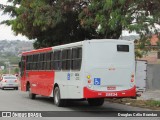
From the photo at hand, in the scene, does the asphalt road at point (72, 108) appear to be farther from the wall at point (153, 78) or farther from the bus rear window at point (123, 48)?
the wall at point (153, 78)

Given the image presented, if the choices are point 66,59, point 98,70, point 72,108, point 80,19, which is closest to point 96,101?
point 72,108

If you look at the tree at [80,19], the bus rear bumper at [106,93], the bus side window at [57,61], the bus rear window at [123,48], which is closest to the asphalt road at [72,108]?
the bus rear bumper at [106,93]

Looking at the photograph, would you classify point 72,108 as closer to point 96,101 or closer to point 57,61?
point 96,101

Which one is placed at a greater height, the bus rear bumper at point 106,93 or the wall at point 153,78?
the wall at point 153,78

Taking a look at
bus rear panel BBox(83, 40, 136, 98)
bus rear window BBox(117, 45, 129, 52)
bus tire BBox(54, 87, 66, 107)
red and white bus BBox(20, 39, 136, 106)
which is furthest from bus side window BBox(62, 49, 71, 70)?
bus rear window BBox(117, 45, 129, 52)

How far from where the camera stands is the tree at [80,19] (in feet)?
63.1

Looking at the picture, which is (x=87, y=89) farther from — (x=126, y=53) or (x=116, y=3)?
(x=116, y=3)

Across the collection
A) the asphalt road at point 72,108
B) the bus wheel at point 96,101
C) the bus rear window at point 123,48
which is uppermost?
the bus rear window at point 123,48

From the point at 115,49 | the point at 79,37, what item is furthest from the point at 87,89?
the point at 79,37

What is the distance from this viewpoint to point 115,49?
17.4 meters

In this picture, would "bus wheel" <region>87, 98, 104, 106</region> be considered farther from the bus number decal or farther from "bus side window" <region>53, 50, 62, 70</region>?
the bus number decal

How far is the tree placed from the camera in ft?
63.1

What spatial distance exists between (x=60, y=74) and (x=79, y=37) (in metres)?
9.98

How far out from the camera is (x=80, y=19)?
77.1 feet
